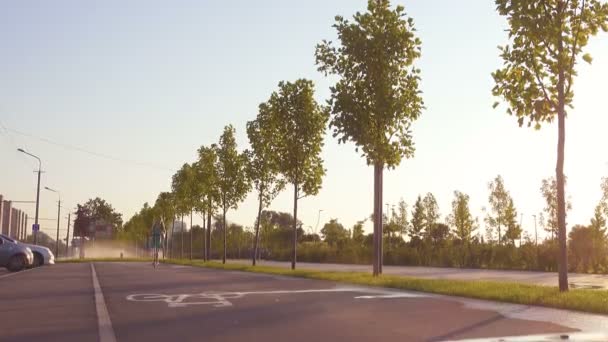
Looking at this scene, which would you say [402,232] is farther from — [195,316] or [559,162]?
[195,316]

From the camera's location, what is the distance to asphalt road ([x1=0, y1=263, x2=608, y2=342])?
806 centimetres

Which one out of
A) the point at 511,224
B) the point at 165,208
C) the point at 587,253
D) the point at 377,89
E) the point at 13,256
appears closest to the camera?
the point at 377,89

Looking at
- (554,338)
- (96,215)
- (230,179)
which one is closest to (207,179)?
(230,179)

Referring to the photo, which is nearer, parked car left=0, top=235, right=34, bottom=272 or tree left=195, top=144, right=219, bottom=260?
parked car left=0, top=235, right=34, bottom=272

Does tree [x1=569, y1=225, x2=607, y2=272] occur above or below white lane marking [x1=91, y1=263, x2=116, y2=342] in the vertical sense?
above

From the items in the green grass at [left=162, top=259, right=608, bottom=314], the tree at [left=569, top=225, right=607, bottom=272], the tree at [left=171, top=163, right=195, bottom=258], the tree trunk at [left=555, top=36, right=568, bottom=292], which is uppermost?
the tree at [left=171, top=163, right=195, bottom=258]

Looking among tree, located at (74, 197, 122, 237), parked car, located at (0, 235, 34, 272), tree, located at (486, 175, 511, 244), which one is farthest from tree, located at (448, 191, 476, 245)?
tree, located at (74, 197, 122, 237)

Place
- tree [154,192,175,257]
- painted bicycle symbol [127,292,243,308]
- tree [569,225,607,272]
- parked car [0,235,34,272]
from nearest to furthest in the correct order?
painted bicycle symbol [127,292,243,308] → parked car [0,235,34,272] → tree [569,225,607,272] → tree [154,192,175,257]

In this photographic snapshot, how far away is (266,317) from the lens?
9914mm

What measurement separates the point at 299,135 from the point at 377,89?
376 inches

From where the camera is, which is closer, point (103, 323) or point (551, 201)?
point (103, 323)

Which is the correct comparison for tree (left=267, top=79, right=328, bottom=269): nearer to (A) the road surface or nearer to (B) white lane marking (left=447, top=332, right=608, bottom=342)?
(A) the road surface

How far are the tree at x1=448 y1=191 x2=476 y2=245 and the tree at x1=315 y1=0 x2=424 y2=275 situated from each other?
39.8 meters

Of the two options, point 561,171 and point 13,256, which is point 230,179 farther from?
point 561,171
